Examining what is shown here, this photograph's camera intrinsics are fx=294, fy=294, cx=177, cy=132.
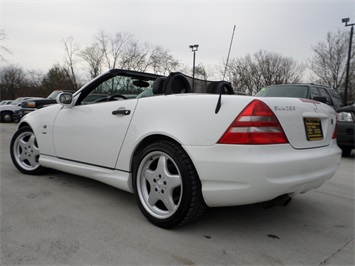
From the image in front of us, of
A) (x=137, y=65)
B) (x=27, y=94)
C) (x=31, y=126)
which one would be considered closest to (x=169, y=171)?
(x=31, y=126)

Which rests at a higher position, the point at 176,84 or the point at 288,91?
the point at 176,84

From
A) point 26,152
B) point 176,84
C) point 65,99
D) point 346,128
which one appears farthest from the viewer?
point 346,128

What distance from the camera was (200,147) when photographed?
2150 mm

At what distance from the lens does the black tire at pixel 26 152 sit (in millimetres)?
3908

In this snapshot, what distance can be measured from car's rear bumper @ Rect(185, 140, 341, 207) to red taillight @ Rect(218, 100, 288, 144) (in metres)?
0.04

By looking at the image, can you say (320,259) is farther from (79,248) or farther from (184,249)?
(79,248)

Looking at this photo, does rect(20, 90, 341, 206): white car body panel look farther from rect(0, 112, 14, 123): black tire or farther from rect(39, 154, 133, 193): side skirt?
rect(0, 112, 14, 123): black tire

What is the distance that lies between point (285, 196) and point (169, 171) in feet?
3.05

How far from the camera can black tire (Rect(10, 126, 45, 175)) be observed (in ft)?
12.8

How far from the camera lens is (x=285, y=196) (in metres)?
2.18

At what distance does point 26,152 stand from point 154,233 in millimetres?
2559

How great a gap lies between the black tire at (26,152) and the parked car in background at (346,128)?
19.4ft

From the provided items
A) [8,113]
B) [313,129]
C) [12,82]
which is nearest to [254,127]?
[313,129]

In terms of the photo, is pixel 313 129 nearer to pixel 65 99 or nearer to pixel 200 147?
pixel 200 147
